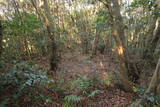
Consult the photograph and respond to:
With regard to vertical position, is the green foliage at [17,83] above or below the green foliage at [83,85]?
above

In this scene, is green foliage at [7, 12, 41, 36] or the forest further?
green foliage at [7, 12, 41, 36]

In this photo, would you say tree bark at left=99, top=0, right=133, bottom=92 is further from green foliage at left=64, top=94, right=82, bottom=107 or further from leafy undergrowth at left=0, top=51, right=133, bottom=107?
green foliage at left=64, top=94, right=82, bottom=107

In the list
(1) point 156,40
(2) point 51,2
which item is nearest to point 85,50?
(2) point 51,2

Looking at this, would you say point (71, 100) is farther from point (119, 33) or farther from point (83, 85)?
point (119, 33)

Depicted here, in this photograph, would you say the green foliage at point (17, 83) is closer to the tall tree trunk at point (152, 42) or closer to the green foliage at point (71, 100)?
the green foliage at point (71, 100)

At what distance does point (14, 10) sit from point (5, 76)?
10.7 metres

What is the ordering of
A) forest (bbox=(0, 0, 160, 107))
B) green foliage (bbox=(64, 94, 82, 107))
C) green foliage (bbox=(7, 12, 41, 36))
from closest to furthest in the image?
forest (bbox=(0, 0, 160, 107)) < green foliage (bbox=(64, 94, 82, 107)) < green foliage (bbox=(7, 12, 41, 36))

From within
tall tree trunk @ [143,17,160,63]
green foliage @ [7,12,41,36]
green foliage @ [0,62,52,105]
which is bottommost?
green foliage @ [0,62,52,105]

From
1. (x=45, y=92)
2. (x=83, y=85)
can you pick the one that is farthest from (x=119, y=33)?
(x=45, y=92)

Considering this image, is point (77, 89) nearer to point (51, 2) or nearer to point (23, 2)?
point (23, 2)

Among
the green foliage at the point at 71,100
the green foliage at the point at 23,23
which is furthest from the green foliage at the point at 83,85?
the green foliage at the point at 23,23

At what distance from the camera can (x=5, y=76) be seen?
12.7 ft

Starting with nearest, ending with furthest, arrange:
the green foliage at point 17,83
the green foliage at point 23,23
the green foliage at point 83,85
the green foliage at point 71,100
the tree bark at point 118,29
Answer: the green foliage at point 17,83
the green foliage at point 71,100
the green foliage at point 83,85
the tree bark at point 118,29
the green foliage at point 23,23

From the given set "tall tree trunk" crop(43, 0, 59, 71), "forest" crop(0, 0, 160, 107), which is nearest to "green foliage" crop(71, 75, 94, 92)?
"forest" crop(0, 0, 160, 107)
